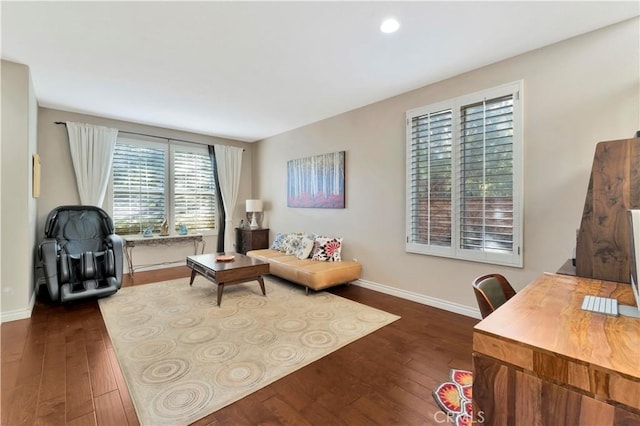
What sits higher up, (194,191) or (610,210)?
(194,191)

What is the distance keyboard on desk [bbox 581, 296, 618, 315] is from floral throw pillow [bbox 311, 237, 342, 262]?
3.11 meters

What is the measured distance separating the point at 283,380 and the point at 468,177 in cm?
268

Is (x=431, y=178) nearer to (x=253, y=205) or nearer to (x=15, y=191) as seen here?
(x=253, y=205)

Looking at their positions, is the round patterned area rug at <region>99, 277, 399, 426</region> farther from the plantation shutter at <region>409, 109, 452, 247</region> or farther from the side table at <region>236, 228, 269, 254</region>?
the side table at <region>236, 228, 269, 254</region>

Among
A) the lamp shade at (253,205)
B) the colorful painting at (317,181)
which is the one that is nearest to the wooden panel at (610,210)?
the colorful painting at (317,181)

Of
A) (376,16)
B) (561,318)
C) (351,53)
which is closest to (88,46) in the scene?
(351,53)

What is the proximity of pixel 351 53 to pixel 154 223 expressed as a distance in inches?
181

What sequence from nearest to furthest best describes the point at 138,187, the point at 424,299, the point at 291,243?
the point at 424,299 < the point at 291,243 < the point at 138,187

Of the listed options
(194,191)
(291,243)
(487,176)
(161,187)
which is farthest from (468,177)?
(161,187)

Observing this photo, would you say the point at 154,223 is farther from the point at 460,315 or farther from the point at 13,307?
the point at 460,315

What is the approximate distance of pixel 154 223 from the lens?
17.3 ft

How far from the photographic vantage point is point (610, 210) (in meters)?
1.69

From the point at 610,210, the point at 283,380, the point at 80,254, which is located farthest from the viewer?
the point at 80,254

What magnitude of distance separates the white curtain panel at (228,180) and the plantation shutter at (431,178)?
157 inches
